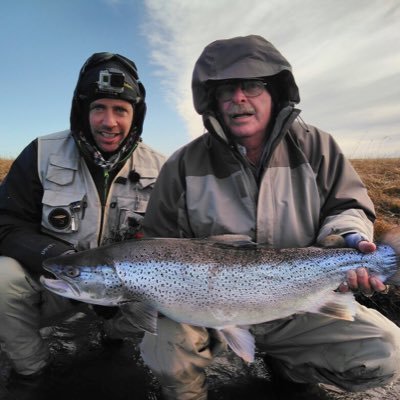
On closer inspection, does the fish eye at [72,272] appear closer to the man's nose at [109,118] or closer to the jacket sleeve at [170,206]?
the jacket sleeve at [170,206]

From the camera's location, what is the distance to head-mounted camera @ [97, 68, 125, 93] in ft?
14.3

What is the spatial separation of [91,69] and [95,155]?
953 millimetres

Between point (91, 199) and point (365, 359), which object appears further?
point (91, 199)

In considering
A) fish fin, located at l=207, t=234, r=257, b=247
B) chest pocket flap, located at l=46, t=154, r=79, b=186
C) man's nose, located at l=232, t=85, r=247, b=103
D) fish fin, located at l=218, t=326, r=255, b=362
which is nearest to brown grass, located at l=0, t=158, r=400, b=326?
fish fin, located at l=207, t=234, r=257, b=247

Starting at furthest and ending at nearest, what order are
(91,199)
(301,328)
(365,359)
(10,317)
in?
(91,199) < (10,317) < (301,328) < (365,359)

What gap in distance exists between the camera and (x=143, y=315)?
3197 mm

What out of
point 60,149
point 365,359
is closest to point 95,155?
point 60,149

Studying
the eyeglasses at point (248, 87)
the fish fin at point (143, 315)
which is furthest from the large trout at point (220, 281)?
the eyeglasses at point (248, 87)

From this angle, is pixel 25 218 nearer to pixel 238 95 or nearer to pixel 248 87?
pixel 238 95

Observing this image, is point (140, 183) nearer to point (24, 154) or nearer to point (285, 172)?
point (24, 154)

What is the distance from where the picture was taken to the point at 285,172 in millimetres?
3729

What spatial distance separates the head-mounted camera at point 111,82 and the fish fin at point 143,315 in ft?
7.22

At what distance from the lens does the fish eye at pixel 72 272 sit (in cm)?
321

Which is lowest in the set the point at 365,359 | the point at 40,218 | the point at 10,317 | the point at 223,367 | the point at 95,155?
the point at 223,367
